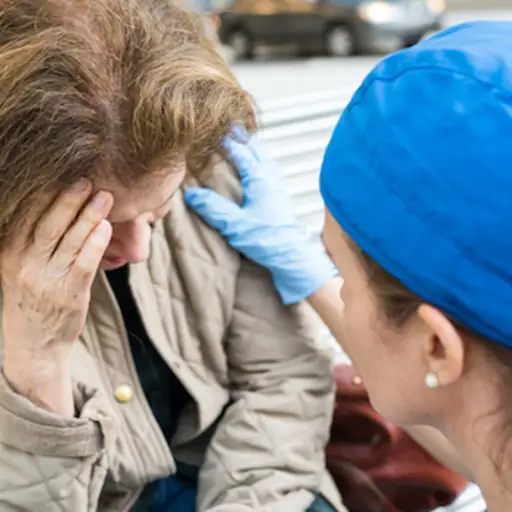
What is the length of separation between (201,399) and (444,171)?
0.62 metres

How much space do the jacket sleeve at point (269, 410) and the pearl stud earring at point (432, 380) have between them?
1.51ft

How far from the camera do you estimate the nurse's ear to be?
2.26 feet

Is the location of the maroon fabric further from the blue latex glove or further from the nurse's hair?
the nurse's hair

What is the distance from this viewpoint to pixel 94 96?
82cm

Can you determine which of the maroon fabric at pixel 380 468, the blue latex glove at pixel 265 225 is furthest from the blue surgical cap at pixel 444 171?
the maroon fabric at pixel 380 468

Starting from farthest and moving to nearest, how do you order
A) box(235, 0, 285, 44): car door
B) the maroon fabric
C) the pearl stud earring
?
box(235, 0, 285, 44): car door, the maroon fabric, the pearl stud earring

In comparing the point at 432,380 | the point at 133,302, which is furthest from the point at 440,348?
the point at 133,302

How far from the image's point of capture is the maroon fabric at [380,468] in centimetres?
125

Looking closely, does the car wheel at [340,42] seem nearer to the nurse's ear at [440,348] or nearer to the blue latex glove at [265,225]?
the blue latex glove at [265,225]

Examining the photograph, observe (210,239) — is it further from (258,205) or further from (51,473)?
(51,473)

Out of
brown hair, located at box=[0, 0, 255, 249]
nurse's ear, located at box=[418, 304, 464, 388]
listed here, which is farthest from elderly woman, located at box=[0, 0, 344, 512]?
nurse's ear, located at box=[418, 304, 464, 388]

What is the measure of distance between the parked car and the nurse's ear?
4966 millimetres

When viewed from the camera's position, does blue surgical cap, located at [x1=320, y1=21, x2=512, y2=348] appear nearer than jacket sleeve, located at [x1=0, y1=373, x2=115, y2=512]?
Yes

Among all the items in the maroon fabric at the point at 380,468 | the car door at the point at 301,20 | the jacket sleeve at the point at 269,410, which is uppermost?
the jacket sleeve at the point at 269,410
